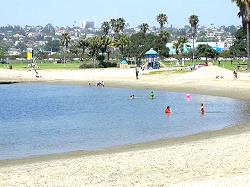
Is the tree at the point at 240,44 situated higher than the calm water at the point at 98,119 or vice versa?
the tree at the point at 240,44

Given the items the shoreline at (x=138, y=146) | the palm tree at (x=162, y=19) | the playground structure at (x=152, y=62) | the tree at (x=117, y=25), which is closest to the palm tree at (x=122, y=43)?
the tree at (x=117, y=25)

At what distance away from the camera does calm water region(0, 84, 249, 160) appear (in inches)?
1122

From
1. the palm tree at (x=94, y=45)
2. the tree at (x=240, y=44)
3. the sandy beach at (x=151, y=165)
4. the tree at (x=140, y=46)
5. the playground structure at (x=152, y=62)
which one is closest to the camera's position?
the sandy beach at (x=151, y=165)

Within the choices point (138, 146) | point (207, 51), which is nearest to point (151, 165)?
point (138, 146)

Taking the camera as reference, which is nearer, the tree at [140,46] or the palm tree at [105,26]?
the tree at [140,46]

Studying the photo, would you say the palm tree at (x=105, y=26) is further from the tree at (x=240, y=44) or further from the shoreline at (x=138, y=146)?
the shoreline at (x=138, y=146)

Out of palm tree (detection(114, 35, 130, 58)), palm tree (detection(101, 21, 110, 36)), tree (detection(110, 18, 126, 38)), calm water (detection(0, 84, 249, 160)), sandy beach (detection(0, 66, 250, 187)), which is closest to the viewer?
sandy beach (detection(0, 66, 250, 187))

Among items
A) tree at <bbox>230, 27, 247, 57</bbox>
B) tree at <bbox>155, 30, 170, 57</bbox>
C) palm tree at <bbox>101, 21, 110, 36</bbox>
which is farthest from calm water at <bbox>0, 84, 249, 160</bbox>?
palm tree at <bbox>101, 21, 110, 36</bbox>

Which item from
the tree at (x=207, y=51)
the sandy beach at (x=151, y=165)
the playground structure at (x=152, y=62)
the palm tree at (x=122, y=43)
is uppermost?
the palm tree at (x=122, y=43)

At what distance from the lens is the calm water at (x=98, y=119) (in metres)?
28.5

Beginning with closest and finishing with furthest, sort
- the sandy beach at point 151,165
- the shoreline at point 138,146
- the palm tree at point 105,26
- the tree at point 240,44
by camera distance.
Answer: the sandy beach at point 151,165 < the shoreline at point 138,146 < the tree at point 240,44 < the palm tree at point 105,26

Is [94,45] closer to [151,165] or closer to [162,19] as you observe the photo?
[162,19]

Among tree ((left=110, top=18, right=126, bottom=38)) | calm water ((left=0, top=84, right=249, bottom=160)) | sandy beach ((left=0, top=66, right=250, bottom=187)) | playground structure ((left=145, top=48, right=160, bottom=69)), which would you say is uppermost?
tree ((left=110, top=18, right=126, bottom=38))

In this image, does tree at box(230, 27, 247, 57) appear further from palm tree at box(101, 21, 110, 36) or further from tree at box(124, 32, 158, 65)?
palm tree at box(101, 21, 110, 36)
